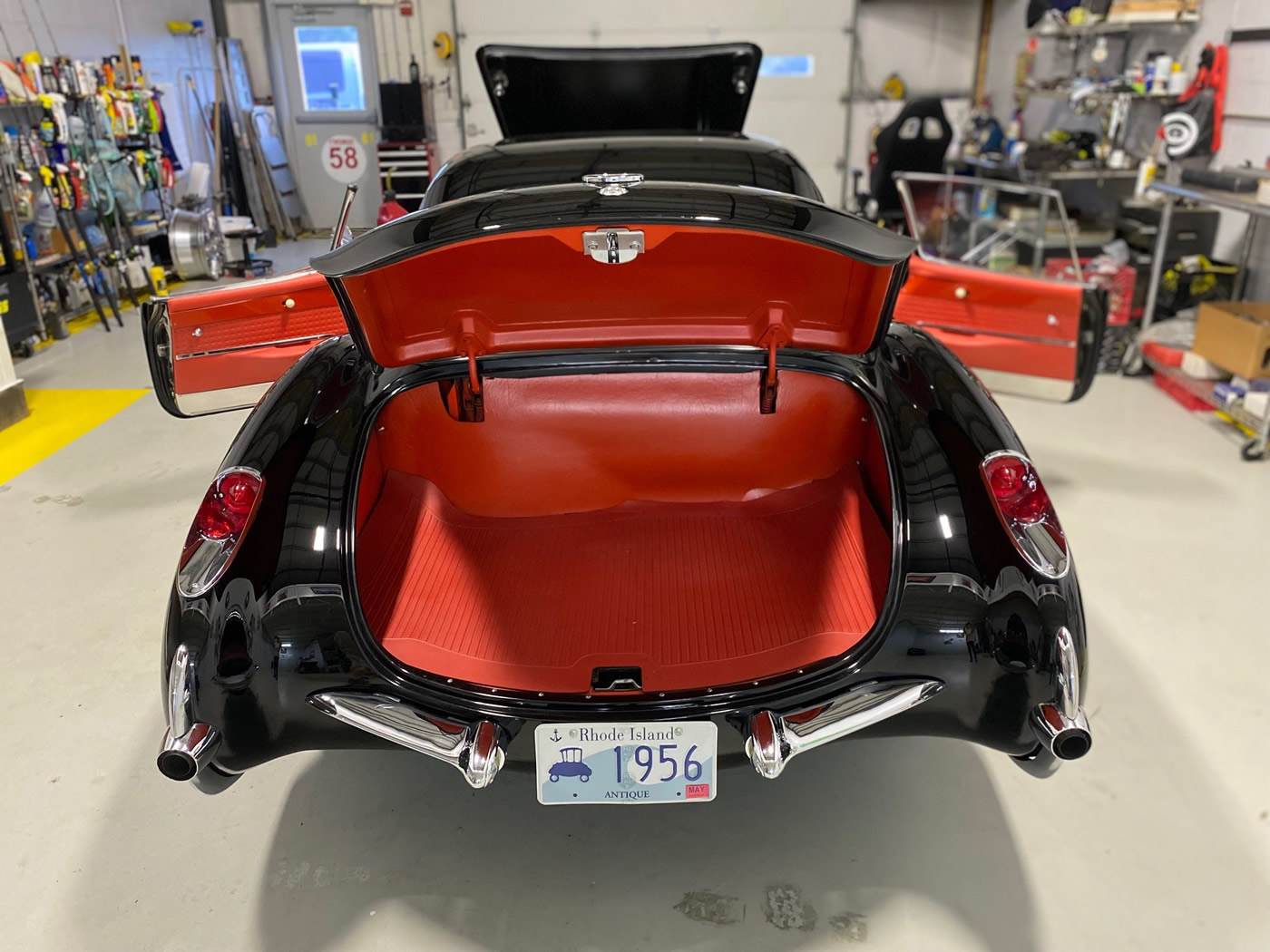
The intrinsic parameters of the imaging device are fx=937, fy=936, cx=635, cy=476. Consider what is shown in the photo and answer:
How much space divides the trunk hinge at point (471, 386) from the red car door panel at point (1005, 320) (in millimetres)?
1427

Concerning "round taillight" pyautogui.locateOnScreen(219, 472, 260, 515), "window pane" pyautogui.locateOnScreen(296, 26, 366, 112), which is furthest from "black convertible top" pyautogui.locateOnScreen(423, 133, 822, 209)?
"window pane" pyautogui.locateOnScreen(296, 26, 366, 112)

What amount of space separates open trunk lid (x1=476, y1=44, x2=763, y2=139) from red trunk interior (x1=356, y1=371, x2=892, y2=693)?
1.77 m

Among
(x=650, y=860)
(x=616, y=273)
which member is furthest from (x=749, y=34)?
(x=650, y=860)

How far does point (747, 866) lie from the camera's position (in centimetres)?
173

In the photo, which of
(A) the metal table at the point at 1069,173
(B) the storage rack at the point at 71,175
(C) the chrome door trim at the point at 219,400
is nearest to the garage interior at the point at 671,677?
(C) the chrome door trim at the point at 219,400

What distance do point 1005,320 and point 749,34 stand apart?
6.65 metres

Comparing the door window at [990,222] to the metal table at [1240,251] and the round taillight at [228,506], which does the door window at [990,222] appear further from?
the round taillight at [228,506]

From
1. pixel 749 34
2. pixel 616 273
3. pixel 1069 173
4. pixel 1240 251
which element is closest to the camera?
pixel 616 273

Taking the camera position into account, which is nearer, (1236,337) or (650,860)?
(650,860)

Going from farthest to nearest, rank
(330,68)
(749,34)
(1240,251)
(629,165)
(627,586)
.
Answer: (330,68), (749,34), (1240,251), (629,165), (627,586)

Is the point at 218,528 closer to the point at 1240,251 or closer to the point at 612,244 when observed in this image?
the point at 612,244

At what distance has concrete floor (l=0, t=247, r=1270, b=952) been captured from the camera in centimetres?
160

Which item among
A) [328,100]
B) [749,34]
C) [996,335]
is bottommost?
[996,335]

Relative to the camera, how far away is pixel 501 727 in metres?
1.42
